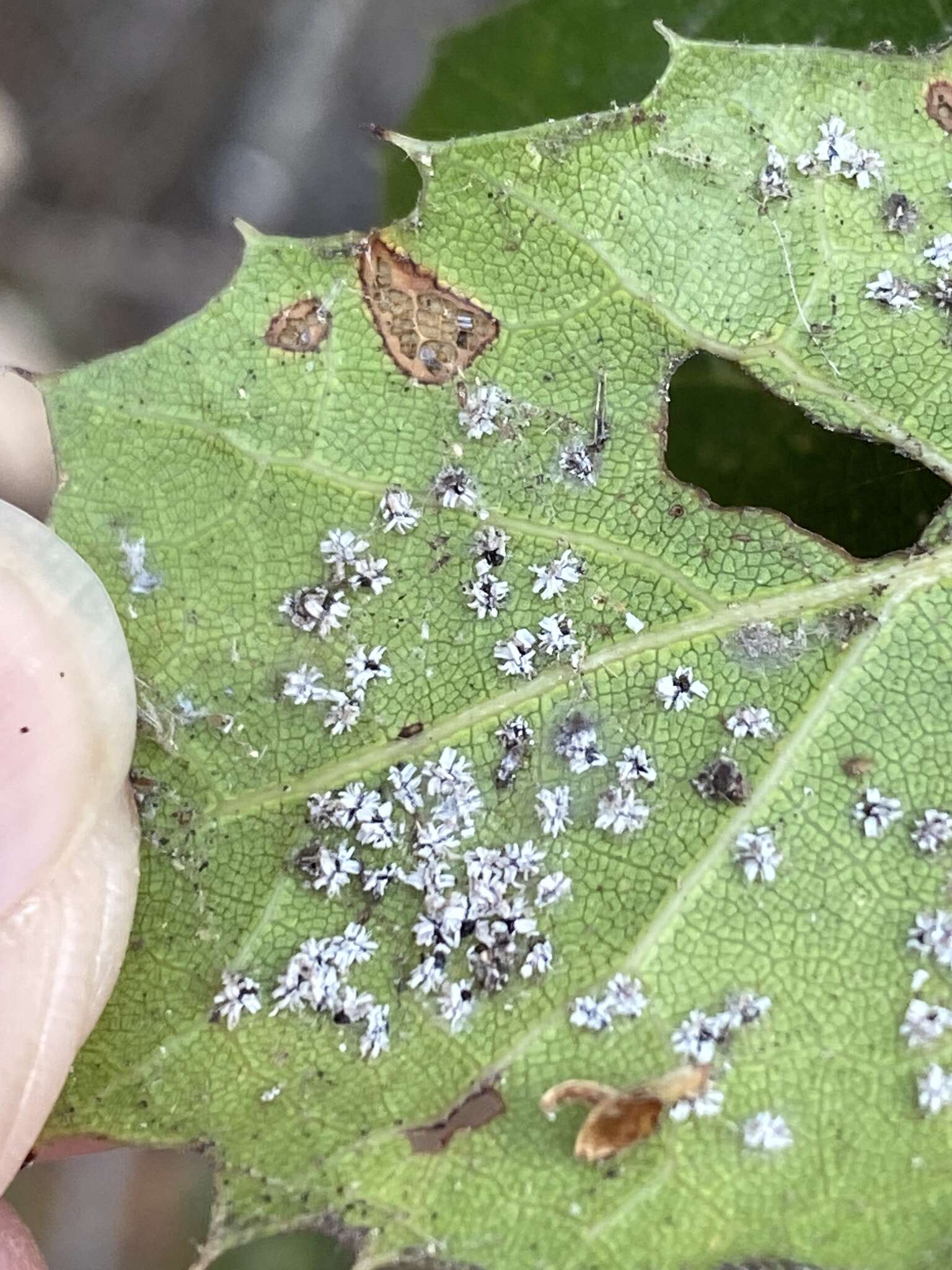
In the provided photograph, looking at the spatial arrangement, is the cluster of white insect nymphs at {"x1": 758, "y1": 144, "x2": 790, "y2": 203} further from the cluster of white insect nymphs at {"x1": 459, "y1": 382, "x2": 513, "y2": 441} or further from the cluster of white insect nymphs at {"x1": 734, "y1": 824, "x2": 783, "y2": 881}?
the cluster of white insect nymphs at {"x1": 734, "y1": 824, "x2": 783, "y2": 881}

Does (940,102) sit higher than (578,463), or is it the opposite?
(940,102)

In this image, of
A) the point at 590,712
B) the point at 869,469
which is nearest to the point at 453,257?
the point at 590,712

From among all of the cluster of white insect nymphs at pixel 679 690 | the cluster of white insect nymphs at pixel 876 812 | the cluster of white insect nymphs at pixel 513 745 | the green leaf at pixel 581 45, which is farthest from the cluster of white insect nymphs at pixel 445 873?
the green leaf at pixel 581 45

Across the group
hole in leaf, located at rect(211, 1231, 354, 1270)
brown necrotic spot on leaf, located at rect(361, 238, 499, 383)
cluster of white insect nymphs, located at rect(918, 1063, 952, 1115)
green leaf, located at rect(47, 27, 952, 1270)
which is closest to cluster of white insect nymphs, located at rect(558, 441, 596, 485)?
green leaf, located at rect(47, 27, 952, 1270)

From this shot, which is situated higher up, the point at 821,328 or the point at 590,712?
the point at 821,328

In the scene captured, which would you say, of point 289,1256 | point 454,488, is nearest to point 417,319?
point 454,488

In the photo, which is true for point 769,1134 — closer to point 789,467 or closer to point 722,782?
point 722,782

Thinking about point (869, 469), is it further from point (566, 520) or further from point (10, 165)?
point (10, 165)
